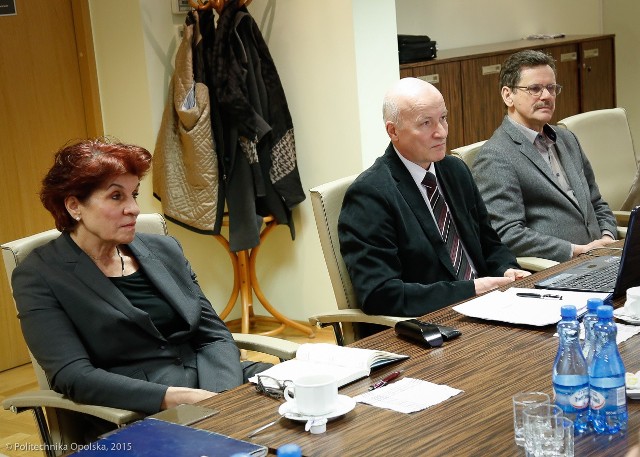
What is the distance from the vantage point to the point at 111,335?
2609 millimetres

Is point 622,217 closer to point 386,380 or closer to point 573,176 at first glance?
point 573,176

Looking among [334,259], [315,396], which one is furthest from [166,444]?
[334,259]

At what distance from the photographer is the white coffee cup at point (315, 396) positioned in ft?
6.30

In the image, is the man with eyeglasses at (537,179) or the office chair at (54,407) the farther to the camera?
the man with eyeglasses at (537,179)

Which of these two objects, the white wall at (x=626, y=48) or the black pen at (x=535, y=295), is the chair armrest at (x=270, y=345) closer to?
the black pen at (x=535, y=295)

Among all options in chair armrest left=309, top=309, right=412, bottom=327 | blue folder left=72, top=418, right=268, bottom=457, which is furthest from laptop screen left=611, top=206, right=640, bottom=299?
blue folder left=72, top=418, right=268, bottom=457

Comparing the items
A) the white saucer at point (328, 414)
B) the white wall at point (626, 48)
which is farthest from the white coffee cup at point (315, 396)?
the white wall at point (626, 48)

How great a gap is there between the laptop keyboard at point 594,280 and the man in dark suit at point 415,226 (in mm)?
227

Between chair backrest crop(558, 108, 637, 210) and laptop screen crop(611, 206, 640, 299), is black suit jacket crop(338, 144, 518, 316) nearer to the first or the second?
laptop screen crop(611, 206, 640, 299)

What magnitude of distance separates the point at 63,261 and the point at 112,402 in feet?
1.37

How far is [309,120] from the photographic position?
16.1 ft

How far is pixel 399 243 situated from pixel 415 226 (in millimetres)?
77

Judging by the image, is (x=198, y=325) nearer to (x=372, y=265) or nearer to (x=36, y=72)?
(x=372, y=265)

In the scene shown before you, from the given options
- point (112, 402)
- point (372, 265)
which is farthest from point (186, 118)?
point (112, 402)
